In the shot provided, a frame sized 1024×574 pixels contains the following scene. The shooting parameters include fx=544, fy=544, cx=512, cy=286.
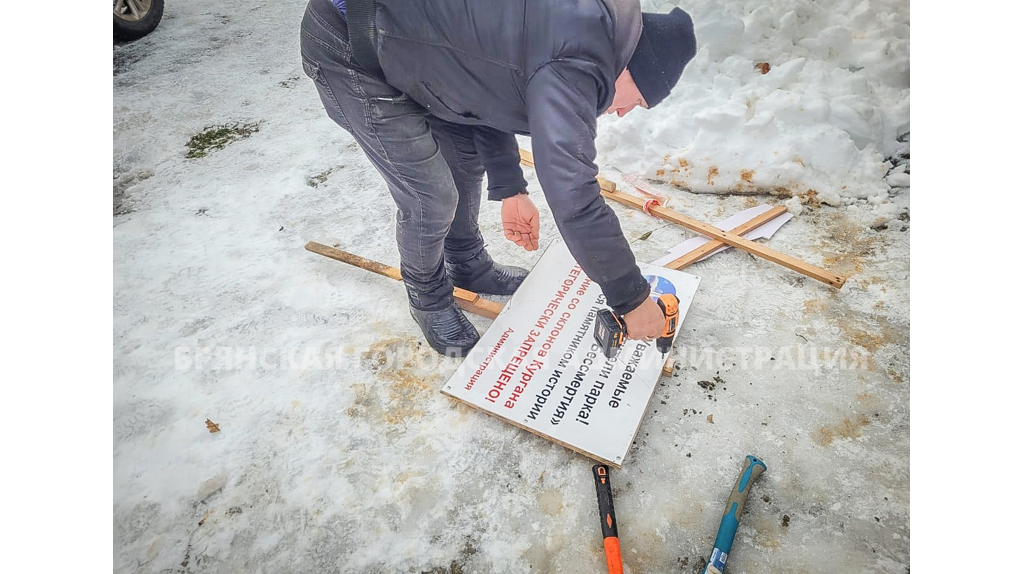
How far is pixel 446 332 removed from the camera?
2.17 metres

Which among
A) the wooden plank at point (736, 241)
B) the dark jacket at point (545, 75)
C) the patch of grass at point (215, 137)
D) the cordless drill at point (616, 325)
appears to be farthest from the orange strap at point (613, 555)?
the patch of grass at point (215, 137)

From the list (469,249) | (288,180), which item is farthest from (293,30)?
(469,249)

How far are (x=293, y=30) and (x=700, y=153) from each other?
3796mm

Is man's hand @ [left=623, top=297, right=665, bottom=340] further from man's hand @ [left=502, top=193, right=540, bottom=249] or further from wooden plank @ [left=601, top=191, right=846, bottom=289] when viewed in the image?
wooden plank @ [left=601, top=191, right=846, bottom=289]

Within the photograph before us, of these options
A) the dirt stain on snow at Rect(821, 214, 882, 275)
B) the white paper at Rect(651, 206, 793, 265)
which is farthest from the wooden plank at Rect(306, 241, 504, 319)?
the dirt stain on snow at Rect(821, 214, 882, 275)

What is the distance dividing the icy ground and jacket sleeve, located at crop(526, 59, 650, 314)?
0.86 m

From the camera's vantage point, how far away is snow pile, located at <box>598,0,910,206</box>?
2836mm

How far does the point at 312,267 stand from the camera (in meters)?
2.64

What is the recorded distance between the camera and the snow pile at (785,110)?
284 centimetres

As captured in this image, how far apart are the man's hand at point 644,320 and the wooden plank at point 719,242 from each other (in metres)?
0.97

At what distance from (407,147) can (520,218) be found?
1.90ft

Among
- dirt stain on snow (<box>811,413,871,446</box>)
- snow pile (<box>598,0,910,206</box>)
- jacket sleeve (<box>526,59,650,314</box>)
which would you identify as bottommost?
dirt stain on snow (<box>811,413,871,446</box>)

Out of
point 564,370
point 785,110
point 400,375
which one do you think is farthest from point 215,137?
point 785,110

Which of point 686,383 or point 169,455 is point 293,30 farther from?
point 686,383
